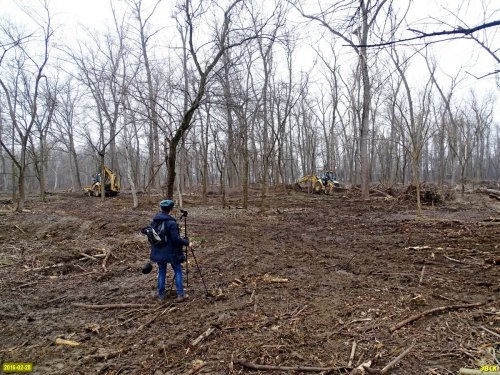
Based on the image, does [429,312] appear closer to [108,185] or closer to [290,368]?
[290,368]

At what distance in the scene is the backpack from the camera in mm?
5082

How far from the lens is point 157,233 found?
5.11 meters

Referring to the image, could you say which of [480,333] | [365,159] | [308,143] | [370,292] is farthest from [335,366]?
[308,143]

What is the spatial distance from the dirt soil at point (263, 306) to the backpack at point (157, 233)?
953mm

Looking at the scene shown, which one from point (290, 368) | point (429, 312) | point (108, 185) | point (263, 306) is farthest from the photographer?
point (108, 185)

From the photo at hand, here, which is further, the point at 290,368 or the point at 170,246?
the point at 170,246

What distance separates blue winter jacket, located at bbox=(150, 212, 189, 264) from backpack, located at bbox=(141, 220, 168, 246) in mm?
50

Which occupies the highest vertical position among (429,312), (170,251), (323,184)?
(323,184)

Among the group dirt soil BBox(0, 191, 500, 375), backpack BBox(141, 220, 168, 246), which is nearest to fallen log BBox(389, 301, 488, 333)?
dirt soil BBox(0, 191, 500, 375)

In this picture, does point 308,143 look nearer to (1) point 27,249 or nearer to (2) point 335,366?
(1) point 27,249

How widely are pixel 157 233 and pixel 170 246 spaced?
1.02 ft
